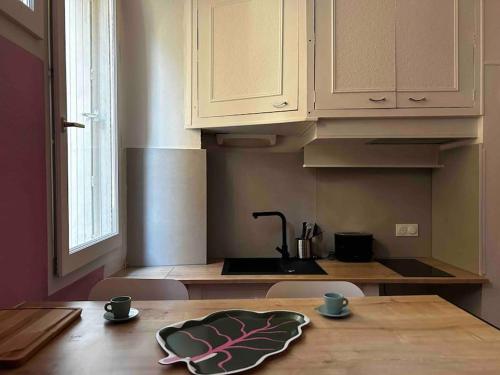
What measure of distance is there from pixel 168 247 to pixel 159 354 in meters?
1.25

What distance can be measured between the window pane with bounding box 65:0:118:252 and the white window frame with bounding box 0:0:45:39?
0.22m

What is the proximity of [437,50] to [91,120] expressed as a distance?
1.69m

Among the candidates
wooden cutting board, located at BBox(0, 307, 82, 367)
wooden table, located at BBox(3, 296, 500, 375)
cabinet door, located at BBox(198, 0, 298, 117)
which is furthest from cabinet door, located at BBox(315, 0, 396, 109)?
wooden cutting board, located at BBox(0, 307, 82, 367)

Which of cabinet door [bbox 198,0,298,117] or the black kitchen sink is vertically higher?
cabinet door [bbox 198,0,298,117]

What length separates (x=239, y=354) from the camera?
77 cm

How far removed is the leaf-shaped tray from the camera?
2.41ft

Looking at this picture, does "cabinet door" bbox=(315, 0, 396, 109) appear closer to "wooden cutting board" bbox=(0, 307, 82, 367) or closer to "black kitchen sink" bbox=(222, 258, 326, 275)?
"black kitchen sink" bbox=(222, 258, 326, 275)

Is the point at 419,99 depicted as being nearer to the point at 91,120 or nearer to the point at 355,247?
the point at 355,247

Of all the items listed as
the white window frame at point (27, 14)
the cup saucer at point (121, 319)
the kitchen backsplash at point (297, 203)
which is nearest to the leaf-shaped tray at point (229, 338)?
the cup saucer at point (121, 319)

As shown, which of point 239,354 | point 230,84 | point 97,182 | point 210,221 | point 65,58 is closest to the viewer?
point 239,354

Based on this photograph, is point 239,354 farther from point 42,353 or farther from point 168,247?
point 168,247

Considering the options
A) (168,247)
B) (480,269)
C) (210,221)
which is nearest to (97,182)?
(168,247)

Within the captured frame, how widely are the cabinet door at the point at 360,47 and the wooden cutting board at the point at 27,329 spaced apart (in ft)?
4.69

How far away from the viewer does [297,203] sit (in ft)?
7.41
